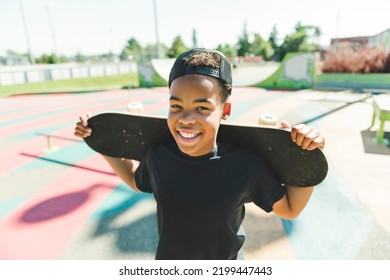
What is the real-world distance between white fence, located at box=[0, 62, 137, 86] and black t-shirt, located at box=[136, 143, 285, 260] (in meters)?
27.8

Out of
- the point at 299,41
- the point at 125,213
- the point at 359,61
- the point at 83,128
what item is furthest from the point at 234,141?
the point at 299,41

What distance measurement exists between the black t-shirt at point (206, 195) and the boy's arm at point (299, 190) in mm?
62

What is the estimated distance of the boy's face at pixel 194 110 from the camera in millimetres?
1195

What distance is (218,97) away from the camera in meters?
1.26

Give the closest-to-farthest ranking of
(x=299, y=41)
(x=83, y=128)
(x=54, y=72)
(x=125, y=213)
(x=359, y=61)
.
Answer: (x=83, y=128) → (x=125, y=213) → (x=359, y=61) → (x=54, y=72) → (x=299, y=41)

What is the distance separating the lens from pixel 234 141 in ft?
4.41

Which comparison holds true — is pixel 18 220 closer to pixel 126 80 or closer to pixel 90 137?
pixel 90 137

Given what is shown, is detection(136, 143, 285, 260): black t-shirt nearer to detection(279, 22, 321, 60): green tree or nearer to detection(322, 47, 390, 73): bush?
detection(322, 47, 390, 73): bush

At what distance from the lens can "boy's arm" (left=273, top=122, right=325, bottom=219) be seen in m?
1.06

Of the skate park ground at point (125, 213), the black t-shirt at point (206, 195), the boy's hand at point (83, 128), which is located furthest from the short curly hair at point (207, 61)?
the skate park ground at point (125, 213)

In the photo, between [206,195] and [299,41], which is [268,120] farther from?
[299,41]

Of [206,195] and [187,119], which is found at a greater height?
[187,119]

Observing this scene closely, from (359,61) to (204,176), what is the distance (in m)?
19.8

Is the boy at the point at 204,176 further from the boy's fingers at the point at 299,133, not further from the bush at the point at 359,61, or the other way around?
the bush at the point at 359,61
